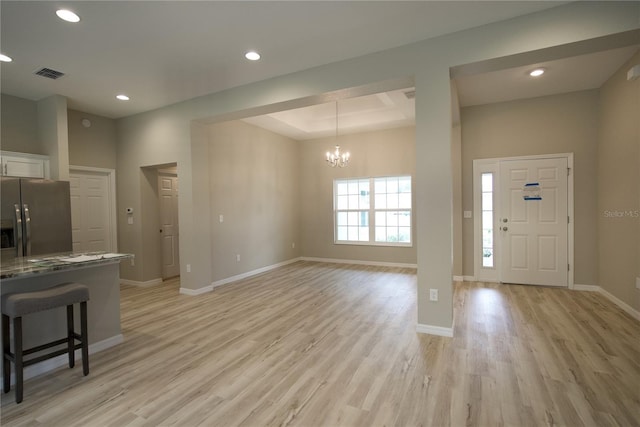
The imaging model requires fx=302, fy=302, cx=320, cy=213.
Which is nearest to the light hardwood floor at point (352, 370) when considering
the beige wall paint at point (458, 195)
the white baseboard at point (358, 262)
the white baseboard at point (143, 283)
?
the beige wall paint at point (458, 195)

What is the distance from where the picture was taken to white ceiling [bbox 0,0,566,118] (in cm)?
257

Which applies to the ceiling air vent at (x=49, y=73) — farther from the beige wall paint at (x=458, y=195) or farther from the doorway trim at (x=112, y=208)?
the beige wall paint at (x=458, y=195)

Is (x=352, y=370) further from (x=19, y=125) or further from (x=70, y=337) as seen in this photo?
(x=19, y=125)

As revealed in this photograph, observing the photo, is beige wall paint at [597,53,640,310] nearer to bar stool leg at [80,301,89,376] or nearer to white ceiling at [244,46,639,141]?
white ceiling at [244,46,639,141]

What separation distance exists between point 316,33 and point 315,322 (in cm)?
310

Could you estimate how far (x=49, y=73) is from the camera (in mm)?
3699

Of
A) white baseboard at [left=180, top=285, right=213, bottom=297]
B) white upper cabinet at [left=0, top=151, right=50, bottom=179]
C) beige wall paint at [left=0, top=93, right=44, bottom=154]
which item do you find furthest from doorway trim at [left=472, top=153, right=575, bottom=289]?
beige wall paint at [left=0, top=93, right=44, bottom=154]

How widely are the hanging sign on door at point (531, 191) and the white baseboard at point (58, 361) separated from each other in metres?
5.96

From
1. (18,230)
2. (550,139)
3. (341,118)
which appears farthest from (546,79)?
(18,230)

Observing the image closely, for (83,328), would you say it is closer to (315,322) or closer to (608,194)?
(315,322)

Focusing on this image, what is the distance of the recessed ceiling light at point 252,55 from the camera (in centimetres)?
329

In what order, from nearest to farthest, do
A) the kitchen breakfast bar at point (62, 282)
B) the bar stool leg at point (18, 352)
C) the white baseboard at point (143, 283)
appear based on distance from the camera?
the bar stool leg at point (18, 352) → the kitchen breakfast bar at point (62, 282) → the white baseboard at point (143, 283)

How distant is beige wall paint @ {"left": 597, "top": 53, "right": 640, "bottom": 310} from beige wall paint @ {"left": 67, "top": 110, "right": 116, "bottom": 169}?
7719 mm

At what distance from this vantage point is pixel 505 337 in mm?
3041
